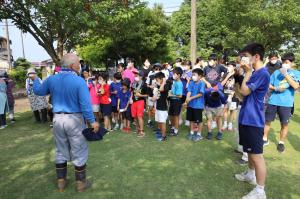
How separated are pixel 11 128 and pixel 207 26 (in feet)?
105

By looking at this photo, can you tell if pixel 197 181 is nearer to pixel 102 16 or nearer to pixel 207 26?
pixel 102 16

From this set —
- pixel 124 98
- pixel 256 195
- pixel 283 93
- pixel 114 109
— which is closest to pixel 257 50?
pixel 256 195

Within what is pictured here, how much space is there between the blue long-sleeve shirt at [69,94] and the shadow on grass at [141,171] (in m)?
1.26

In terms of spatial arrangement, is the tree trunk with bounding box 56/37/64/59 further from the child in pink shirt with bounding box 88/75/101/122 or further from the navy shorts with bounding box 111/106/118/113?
the navy shorts with bounding box 111/106/118/113

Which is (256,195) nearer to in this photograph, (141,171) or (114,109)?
(141,171)

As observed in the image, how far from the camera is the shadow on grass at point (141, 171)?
425 cm

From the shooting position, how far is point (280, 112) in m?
5.70

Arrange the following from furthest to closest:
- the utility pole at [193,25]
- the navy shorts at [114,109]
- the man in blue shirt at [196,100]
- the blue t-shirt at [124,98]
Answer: the utility pole at [193,25], the navy shorts at [114,109], the blue t-shirt at [124,98], the man in blue shirt at [196,100]

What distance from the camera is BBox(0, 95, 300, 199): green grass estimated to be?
4.26 meters

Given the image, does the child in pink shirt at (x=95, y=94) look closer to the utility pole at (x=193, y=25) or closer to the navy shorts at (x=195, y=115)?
the navy shorts at (x=195, y=115)

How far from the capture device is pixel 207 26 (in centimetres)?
3659

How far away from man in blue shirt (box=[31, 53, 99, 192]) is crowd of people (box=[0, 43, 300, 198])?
0.05 ft

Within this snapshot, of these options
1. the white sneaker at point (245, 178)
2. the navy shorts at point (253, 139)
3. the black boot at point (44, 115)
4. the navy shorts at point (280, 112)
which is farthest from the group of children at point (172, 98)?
the navy shorts at point (253, 139)

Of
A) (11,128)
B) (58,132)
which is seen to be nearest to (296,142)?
(58,132)
